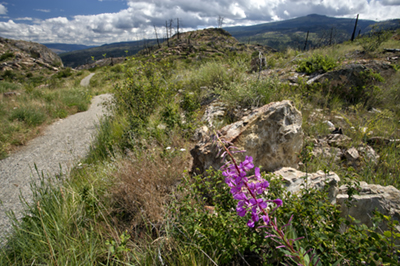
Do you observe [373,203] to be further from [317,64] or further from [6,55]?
[6,55]

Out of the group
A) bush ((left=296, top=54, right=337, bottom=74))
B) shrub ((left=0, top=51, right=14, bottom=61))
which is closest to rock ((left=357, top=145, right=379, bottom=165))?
bush ((left=296, top=54, right=337, bottom=74))

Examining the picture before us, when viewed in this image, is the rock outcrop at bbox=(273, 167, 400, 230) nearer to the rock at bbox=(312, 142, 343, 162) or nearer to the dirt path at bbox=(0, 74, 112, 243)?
the rock at bbox=(312, 142, 343, 162)

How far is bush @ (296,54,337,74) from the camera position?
6.12m

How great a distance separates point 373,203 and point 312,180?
566 millimetres

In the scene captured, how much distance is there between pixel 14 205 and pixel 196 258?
3.74 metres

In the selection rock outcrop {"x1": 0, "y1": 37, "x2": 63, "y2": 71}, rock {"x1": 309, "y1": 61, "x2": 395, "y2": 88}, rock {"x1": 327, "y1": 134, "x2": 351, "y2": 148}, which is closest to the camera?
rock {"x1": 327, "y1": 134, "x2": 351, "y2": 148}

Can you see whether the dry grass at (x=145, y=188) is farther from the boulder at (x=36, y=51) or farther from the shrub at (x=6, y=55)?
the boulder at (x=36, y=51)

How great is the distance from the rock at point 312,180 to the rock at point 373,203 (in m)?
0.09

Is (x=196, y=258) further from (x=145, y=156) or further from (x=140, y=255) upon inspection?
(x=145, y=156)

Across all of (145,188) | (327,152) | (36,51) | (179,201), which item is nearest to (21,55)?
(36,51)

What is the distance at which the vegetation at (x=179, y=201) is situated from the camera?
139cm

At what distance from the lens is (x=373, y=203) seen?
1.82 metres

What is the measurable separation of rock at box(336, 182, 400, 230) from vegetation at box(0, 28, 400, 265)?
7.0 inches

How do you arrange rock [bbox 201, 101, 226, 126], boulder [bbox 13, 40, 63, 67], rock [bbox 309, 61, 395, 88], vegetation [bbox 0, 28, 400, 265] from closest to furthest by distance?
vegetation [bbox 0, 28, 400, 265]
rock [bbox 201, 101, 226, 126]
rock [bbox 309, 61, 395, 88]
boulder [bbox 13, 40, 63, 67]
